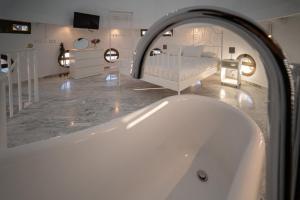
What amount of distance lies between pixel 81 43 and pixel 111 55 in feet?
3.62

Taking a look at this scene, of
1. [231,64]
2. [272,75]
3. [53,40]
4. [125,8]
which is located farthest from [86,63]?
[272,75]

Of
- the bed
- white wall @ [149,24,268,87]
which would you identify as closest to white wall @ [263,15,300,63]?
white wall @ [149,24,268,87]

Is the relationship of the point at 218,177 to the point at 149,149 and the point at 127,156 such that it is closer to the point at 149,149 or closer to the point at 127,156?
the point at 149,149

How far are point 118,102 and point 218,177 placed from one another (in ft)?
8.15

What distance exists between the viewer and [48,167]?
1169 millimetres

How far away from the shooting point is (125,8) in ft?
20.1

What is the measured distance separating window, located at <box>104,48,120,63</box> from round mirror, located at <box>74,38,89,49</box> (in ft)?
2.39

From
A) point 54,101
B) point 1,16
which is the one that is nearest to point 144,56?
point 54,101

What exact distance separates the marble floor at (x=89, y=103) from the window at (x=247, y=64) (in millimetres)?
363

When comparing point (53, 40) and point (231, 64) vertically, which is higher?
point (53, 40)

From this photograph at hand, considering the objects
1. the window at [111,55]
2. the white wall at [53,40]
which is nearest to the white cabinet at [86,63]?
the white wall at [53,40]

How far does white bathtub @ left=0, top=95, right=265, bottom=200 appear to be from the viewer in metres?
1.06

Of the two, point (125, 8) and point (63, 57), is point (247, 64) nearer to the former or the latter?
point (125, 8)

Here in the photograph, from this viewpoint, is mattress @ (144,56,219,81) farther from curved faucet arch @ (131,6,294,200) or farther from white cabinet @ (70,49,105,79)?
Result: curved faucet arch @ (131,6,294,200)
